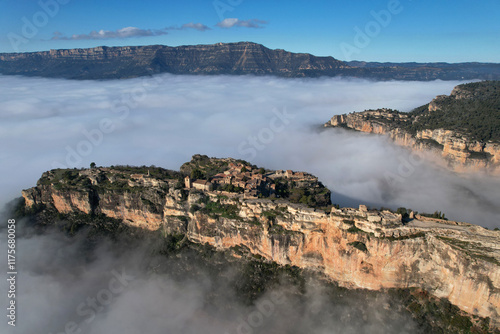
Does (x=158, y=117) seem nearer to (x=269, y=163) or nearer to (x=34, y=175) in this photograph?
(x=34, y=175)

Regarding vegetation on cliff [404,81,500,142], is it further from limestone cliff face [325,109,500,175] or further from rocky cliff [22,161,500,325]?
rocky cliff [22,161,500,325]

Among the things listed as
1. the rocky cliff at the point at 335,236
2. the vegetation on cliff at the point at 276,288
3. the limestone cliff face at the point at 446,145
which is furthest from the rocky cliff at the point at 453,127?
the vegetation on cliff at the point at 276,288

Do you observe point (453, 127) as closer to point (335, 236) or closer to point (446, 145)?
point (446, 145)

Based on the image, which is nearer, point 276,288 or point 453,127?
point 276,288

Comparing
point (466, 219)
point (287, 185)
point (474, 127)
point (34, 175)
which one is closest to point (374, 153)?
point (474, 127)

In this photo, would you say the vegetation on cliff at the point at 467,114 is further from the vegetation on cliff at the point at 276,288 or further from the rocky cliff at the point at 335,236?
the vegetation on cliff at the point at 276,288

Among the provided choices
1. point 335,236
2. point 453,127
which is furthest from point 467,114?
point 335,236
